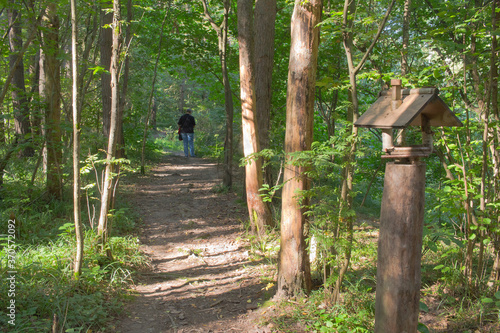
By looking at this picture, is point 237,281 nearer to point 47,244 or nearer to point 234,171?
point 47,244

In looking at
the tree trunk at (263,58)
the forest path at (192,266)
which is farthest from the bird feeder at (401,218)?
the tree trunk at (263,58)

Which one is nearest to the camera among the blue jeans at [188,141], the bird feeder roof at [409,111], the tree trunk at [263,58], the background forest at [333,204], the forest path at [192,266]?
the bird feeder roof at [409,111]

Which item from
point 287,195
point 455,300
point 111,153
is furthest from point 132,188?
point 455,300

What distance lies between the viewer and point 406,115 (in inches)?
89.1

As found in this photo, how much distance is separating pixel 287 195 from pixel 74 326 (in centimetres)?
275

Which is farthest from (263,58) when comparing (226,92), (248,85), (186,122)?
(186,122)

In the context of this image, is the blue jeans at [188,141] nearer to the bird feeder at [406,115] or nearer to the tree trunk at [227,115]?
the tree trunk at [227,115]

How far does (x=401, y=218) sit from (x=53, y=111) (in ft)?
23.5

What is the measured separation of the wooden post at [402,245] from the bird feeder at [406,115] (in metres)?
0.11

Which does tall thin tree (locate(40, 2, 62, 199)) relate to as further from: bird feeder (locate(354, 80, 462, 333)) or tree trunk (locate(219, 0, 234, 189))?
bird feeder (locate(354, 80, 462, 333))

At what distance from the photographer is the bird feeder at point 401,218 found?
2.29m

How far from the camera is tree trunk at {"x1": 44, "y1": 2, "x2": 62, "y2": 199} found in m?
6.54

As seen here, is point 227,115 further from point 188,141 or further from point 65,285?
point 188,141

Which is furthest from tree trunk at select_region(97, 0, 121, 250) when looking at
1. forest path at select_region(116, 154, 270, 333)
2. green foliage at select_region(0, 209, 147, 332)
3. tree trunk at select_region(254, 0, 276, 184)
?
tree trunk at select_region(254, 0, 276, 184)
